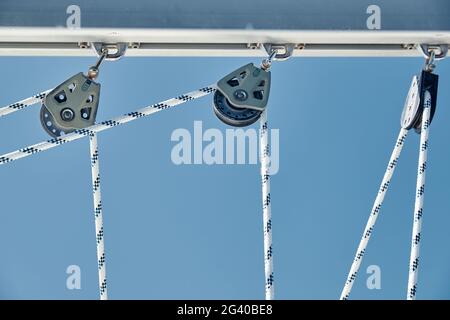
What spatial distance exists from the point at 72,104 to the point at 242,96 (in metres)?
0.61

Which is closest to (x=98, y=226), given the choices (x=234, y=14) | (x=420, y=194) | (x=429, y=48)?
(x=234, y=14)

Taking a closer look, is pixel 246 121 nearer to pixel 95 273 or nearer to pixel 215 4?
pixel 215 4

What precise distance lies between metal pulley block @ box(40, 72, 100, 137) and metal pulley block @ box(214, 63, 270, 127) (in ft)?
1.49

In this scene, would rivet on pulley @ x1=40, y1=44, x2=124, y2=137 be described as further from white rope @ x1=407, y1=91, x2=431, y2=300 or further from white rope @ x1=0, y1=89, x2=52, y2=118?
white rope @ x1=407, y1=91, x2=431, y2=300

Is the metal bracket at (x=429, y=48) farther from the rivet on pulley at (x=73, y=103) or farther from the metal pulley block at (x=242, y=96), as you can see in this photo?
the rivet on pulley at (x=73, y=103)

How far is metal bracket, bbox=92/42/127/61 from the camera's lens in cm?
406

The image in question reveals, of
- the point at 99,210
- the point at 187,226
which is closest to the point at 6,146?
the point at 187,226

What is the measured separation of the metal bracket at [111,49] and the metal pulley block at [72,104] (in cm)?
11

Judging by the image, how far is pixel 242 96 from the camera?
13.5 feet

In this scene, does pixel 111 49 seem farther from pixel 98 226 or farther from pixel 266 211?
pixel 266 211

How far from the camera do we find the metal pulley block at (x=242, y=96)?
4.10 meters

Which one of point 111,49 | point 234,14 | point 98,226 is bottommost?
point 98,226
